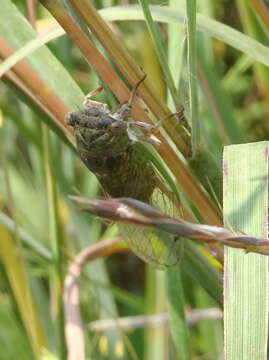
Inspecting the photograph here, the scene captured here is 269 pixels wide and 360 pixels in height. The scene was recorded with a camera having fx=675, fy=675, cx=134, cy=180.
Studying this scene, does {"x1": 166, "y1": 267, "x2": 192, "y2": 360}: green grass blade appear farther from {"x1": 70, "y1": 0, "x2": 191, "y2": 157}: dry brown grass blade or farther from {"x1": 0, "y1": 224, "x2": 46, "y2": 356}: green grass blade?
→ {"x1": 0, "y1": 224, "x2": 46, "y2": 356}: green grass blade

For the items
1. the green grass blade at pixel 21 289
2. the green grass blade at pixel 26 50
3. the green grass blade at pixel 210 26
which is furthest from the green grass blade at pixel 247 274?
the green grass blade at pixel 21 289

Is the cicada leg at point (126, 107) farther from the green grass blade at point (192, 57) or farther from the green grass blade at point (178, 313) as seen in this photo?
the green grass blade at point (178, 313)

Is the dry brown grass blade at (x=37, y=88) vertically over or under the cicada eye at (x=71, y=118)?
over

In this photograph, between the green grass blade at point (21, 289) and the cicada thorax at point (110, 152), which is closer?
the cicada thorax at point (110, 152)

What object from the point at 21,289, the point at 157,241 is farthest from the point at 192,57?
the point at 21,289

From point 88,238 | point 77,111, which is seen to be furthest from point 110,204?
point 88,238

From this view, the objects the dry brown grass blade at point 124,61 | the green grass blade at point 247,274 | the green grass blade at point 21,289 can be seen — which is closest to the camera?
the green grass blade at point 247,274

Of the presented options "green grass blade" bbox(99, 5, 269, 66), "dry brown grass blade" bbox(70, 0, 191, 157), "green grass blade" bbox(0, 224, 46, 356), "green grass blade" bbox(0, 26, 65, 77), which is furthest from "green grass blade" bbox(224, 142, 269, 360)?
"green grass blade" bbox(0, 224, 46, 356)
